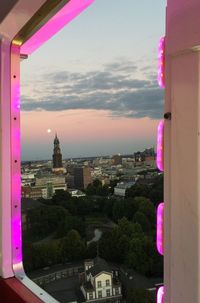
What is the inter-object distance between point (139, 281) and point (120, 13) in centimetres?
152

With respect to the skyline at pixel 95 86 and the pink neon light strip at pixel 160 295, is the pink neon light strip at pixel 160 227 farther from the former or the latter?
the skyline at pixel 95 86

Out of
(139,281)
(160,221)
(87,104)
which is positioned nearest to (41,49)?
(87,104)

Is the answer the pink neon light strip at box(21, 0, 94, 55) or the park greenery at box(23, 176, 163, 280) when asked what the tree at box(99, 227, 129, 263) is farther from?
the pink neon light strip at box(21, 0, 94, 55)

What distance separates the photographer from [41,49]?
2600 millimetres

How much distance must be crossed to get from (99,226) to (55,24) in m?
1.22

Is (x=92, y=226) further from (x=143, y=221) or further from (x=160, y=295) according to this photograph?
(x=160, y=295)

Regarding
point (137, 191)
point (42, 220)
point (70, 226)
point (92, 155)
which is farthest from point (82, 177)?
point (42, 220)

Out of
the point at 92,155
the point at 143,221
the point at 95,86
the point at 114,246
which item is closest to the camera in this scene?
the point at 143,221

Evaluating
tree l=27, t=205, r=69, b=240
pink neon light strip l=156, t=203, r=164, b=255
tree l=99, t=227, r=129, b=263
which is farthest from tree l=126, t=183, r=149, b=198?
tree l=27, t=205, r=69, b=240

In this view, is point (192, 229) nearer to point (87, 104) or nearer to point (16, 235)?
point (87, 104)

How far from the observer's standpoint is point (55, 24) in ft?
6.86

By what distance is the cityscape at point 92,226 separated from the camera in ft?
5.32

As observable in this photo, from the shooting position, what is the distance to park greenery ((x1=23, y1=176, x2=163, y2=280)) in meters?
1.58

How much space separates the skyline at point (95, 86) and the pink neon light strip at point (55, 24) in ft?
0.28
